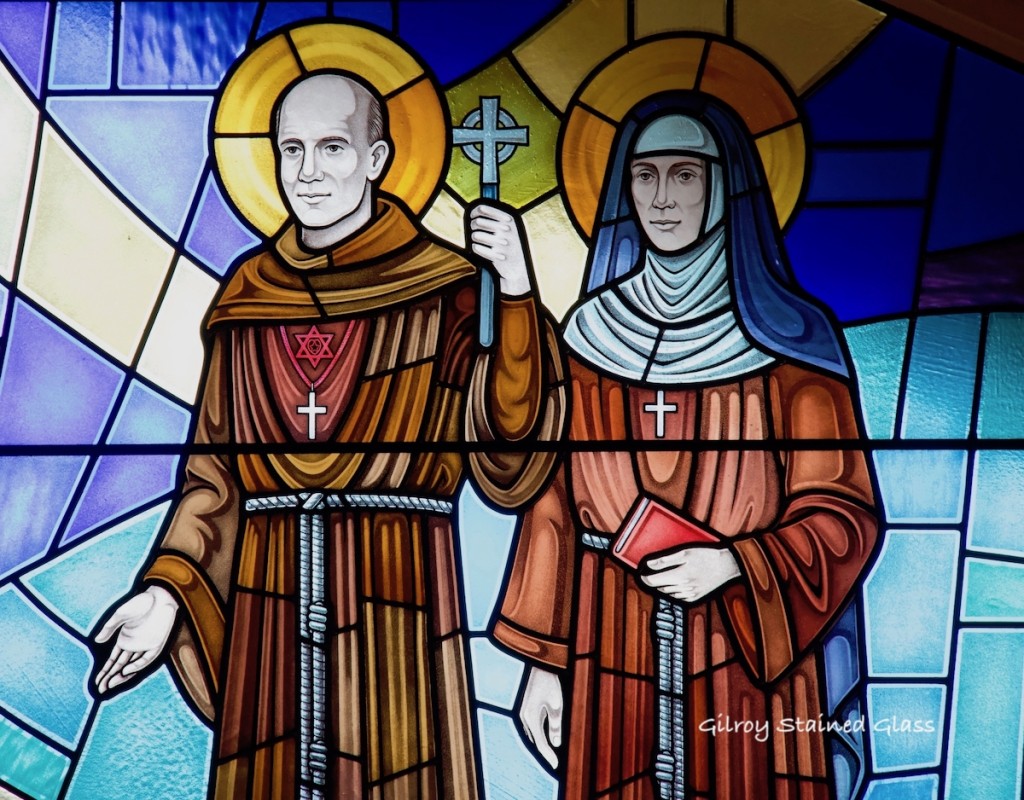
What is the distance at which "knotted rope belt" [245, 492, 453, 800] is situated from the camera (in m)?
6.20

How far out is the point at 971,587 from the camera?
6.33 m

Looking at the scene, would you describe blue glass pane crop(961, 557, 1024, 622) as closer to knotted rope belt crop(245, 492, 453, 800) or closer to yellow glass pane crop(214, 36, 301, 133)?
knotted rope belt crop(245, 492, 453, 800)

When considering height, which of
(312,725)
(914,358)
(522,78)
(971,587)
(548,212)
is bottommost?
(312,725)

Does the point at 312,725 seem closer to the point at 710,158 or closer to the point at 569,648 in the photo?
the point at 569,648

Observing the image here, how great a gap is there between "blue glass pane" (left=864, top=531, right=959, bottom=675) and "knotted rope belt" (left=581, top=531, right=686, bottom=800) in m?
0.63

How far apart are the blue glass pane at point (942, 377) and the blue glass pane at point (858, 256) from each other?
15cm

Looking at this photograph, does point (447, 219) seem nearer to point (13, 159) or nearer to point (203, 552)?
point (203, 552)

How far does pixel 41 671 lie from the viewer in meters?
6.28

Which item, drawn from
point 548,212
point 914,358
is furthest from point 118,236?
point 914,358

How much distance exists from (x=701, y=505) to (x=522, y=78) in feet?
5.49

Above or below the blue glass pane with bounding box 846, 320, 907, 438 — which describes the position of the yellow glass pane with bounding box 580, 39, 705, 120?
above

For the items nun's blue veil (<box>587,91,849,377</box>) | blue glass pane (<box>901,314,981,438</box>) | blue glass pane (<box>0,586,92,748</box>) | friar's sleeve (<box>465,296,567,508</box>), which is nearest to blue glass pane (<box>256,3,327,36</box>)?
nun's blue veil (<box>587,91,849,377</box>)

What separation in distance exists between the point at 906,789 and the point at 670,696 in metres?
0.84

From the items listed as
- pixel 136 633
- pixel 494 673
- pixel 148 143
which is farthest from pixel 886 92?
pixel 136 633
